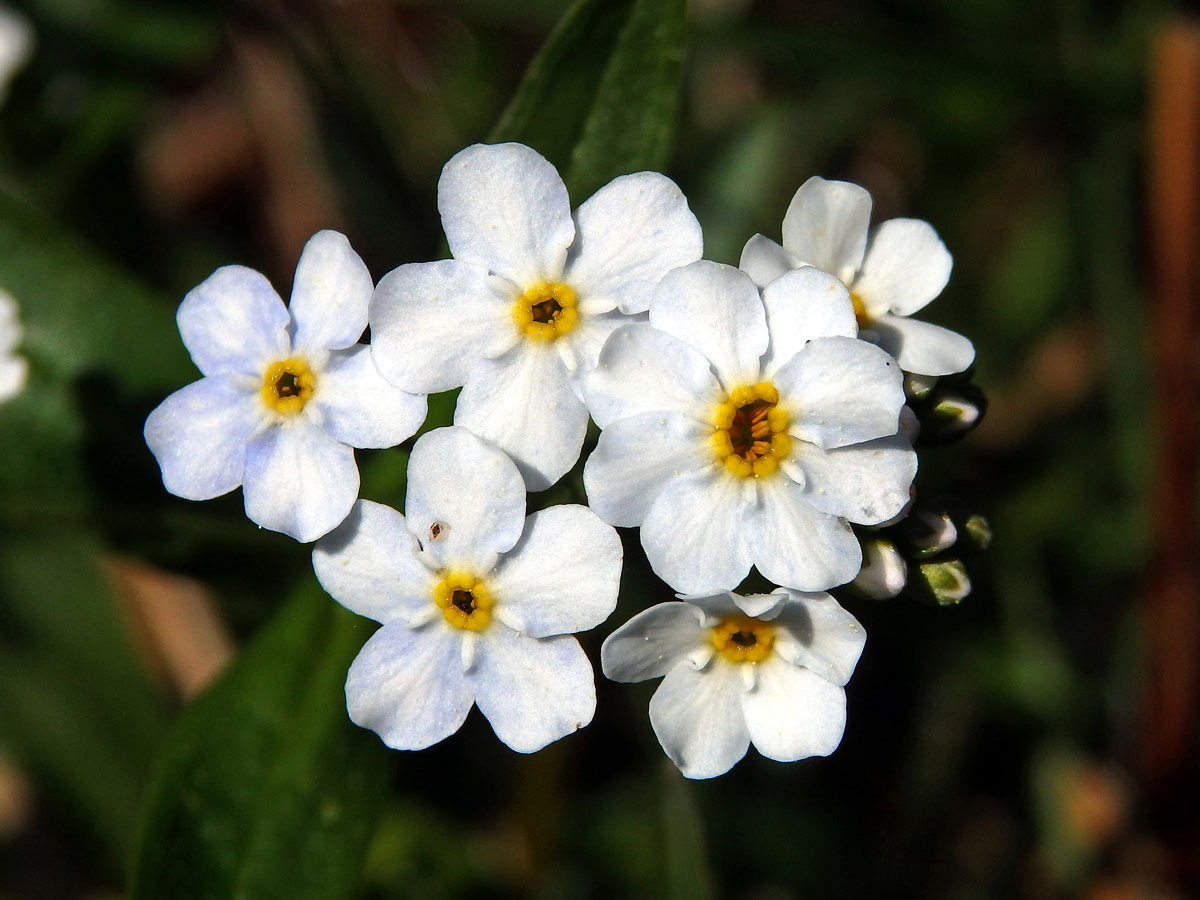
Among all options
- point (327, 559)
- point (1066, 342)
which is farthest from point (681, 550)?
point (1066, 342)

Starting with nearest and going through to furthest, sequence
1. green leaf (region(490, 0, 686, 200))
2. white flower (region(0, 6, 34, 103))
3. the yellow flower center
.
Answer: the yellow flower center, green leaf (region(490, 0, 686, 200)), white flower (region(0, 6, 34, 103))

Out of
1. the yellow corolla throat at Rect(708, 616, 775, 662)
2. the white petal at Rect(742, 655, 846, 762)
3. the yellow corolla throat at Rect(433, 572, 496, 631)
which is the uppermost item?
the yellow corolla throat at Rect(433, 572, 496, 631)

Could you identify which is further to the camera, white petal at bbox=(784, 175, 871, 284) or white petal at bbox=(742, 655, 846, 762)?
white petal at bbox=(784, 175, 871, 284)

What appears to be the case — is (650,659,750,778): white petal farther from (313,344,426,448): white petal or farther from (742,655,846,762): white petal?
(313,344,426,448): white petal

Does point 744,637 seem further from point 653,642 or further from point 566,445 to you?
point 566,445

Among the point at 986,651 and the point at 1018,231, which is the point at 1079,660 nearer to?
the point at 986,651

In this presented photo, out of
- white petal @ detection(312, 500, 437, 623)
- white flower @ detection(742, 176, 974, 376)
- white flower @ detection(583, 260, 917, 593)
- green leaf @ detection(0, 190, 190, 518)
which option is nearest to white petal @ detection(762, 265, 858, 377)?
white flower @ detection(583, 260, 917, 593)

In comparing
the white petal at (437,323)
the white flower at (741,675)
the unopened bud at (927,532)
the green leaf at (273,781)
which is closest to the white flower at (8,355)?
the green leaf at (273,781)
